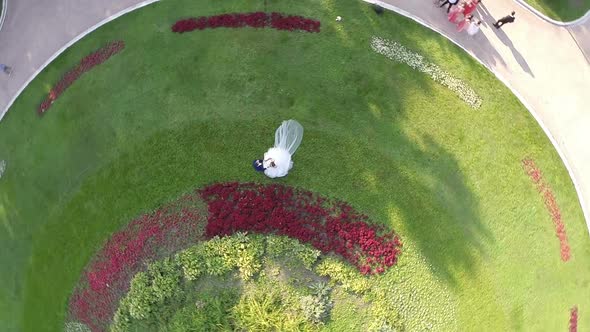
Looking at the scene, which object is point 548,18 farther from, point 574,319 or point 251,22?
point 251,22

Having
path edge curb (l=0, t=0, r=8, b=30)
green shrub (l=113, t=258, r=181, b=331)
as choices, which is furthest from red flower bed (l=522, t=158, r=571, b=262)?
path edge curb (l=0, t=0, r=8, b=30)

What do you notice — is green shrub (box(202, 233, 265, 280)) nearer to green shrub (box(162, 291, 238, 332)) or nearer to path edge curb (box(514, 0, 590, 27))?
green shrub (box(162, 291, 238, 332))

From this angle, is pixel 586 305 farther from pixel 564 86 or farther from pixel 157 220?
pixel 157 220

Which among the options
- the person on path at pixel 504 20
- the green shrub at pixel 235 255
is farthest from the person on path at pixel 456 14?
the green shrub at pixel 235 255

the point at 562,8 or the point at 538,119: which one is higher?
the point at 562,8

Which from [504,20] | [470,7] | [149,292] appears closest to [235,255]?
[149,292]
